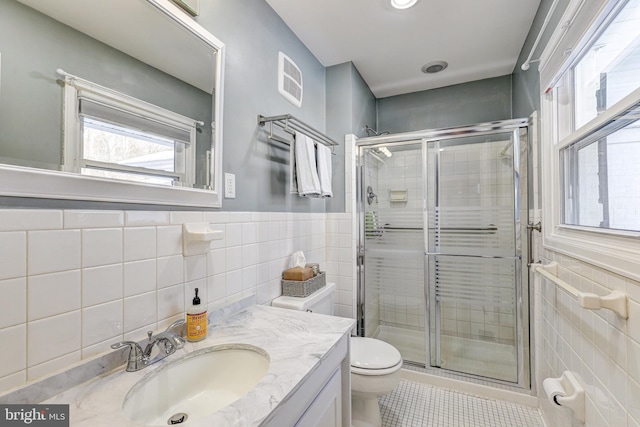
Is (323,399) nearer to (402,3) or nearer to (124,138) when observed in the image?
(124,138)

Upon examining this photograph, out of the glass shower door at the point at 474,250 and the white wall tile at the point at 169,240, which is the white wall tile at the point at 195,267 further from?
the glass shower door at the point at 474,250

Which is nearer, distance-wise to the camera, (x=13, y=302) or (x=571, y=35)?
(x=13, y=302)

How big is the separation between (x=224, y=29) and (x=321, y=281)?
4.91 ft

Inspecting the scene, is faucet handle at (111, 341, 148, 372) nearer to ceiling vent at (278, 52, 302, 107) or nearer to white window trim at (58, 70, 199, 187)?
white window trim at (58, 70, 199, 187)

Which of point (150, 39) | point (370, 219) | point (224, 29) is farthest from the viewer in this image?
point (370, 219)

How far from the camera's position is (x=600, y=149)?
1.03 meters

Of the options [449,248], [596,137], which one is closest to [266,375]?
[596,137]

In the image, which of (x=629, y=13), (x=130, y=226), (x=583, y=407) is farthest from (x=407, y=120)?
(x=130, y=226)

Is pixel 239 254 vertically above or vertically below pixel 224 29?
below

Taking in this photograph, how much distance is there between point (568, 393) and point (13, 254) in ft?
6.07

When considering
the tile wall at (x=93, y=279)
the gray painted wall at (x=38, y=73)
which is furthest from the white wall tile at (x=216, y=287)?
the gray painted wall at (x=38, y=73)

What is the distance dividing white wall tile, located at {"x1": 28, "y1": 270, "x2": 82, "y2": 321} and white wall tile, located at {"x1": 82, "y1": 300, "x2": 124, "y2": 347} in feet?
0.16

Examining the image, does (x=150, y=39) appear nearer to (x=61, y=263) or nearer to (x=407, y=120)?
(x=61, y=263)

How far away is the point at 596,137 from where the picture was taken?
3.45 ft
